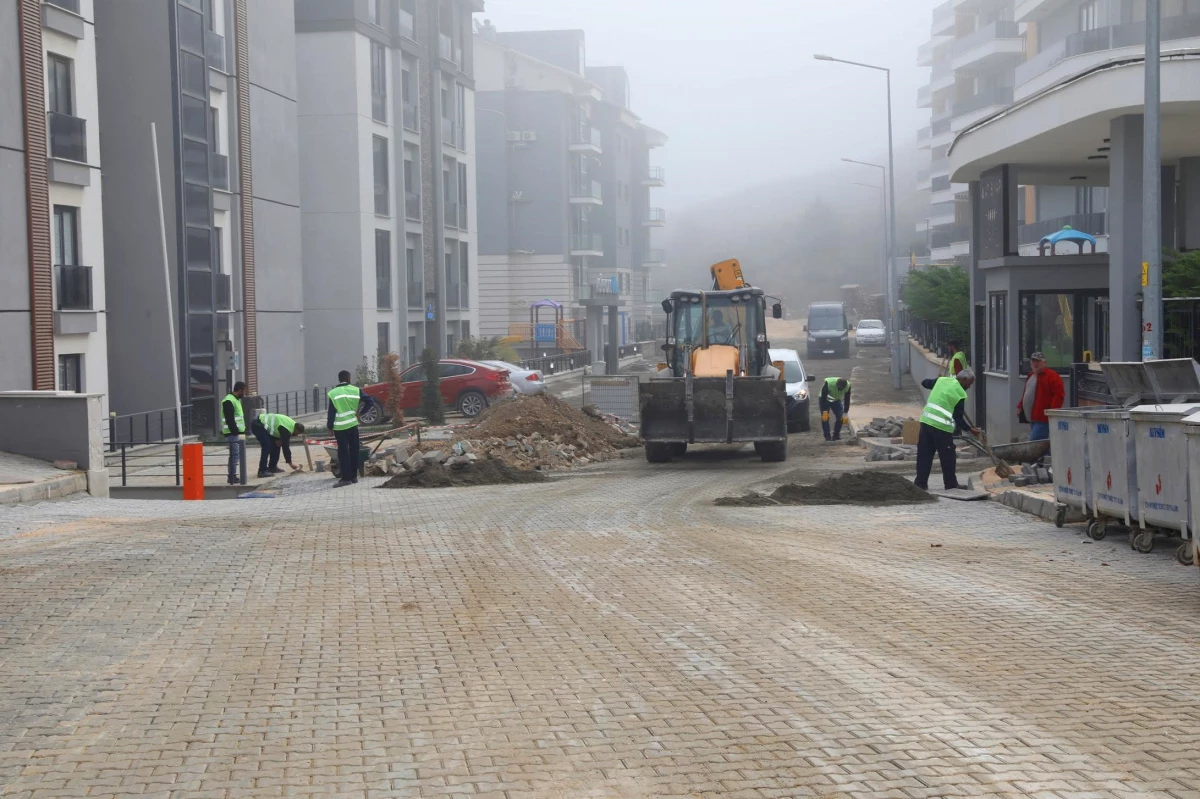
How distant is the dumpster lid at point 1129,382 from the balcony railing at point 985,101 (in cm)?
5102

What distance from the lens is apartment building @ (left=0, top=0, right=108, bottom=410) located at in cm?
2361

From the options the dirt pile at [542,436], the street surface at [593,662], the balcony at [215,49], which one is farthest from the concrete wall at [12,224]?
the street surface at [593,662]

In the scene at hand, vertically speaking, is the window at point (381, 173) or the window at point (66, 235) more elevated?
the window at point (381, 173)

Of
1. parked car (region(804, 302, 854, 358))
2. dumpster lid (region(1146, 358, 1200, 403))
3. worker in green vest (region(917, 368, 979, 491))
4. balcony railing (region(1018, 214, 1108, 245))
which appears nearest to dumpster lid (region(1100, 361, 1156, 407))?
dumpster lid (region(1146, 358, 1200, 403))

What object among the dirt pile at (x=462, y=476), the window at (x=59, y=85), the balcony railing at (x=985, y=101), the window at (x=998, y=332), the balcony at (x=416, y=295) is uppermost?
the balcony railing at (x=985, y=101)

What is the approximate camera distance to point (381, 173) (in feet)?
149

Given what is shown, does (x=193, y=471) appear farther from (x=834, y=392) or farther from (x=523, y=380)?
(x=523, y=380)

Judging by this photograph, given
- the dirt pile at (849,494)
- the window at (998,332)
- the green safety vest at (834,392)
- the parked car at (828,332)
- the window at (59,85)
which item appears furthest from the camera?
the parked car at (828,332)

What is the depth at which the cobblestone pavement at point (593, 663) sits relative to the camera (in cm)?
548

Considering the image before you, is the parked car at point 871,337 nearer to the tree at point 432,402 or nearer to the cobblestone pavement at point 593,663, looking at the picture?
the tree at point 432,402

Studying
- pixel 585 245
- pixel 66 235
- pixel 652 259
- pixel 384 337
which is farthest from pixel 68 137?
pixel 652 259

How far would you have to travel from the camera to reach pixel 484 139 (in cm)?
7100

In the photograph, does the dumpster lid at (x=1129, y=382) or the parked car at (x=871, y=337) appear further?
the parked car at (x=871, y=337)

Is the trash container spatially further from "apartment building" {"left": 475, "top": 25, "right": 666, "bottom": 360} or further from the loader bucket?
"apartment building" {"left": 475, "top": 25, "right": 666, "bottom": 360}
